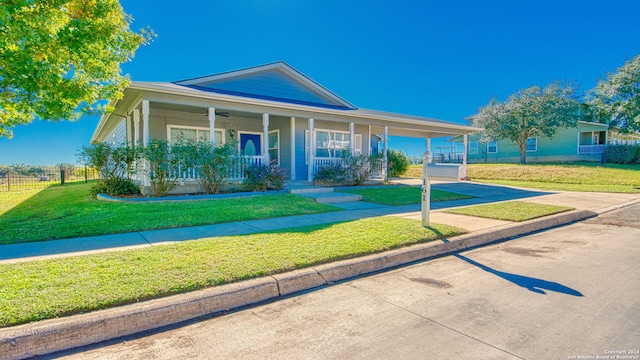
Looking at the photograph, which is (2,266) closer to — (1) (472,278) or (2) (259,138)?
(1) (472,278)

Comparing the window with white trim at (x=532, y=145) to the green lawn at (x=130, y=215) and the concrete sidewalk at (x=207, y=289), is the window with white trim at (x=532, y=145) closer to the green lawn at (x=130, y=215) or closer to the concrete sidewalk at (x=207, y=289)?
the concrete sidewalk at (x=207, y=289)

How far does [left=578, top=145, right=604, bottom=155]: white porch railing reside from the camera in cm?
2744

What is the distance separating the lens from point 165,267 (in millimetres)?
3580

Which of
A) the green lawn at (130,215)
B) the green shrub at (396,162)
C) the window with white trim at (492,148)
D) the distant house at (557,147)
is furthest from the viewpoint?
the window with white trim at (492,148)

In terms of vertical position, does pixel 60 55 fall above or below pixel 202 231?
above

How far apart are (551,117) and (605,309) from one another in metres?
29.0

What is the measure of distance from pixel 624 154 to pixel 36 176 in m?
41.8

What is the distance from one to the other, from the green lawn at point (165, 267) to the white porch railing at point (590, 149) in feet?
103

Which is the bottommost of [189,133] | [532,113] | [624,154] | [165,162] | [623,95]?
[165,162]

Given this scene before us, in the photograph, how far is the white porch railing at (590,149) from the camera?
27.4 meters

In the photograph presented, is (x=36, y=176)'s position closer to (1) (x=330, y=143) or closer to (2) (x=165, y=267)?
(1) (x=330, y=143)

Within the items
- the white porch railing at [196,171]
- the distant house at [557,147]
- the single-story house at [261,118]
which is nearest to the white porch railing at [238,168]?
the white porch railing at [196,171]

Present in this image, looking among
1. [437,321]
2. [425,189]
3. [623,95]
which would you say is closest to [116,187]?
[425,189]

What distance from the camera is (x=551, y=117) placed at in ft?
85.1
